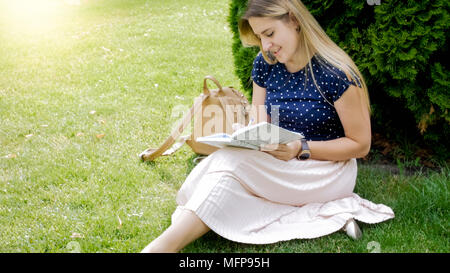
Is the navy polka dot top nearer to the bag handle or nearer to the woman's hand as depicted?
the woman's hand

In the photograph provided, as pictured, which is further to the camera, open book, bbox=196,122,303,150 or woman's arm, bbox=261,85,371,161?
woman's arm, bbox=261,85,371,161

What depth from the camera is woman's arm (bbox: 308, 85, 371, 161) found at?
2617 millimetres

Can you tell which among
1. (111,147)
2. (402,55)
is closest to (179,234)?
(111,147)

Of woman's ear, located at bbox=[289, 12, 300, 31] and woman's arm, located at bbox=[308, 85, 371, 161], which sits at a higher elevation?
woman's ear, located at bbox=[289, 12, 300, 31]

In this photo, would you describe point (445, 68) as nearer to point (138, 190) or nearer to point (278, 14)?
point (278, 14)

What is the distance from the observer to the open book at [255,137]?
229 centimetres

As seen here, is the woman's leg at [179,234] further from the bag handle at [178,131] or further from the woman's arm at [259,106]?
the bag handle at [178,131]

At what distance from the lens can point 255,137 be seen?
2367 millimetres

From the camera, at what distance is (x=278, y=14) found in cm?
258

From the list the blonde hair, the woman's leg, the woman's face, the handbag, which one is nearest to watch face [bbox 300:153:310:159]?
the blonde hair

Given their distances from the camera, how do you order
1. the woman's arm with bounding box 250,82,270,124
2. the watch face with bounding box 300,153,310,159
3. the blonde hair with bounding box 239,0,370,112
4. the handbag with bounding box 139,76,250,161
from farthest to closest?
the handbag with bounding box 139,76,250,161
the woman's arm with bounding box 250,82,270,124
the watch face with bounding box 300,153,310,159
the blonde hair with bounding box 239,0,370,112

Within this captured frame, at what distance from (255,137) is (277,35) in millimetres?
639

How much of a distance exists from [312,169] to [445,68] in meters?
1.36

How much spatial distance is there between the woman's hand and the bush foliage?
1044 millimetres
